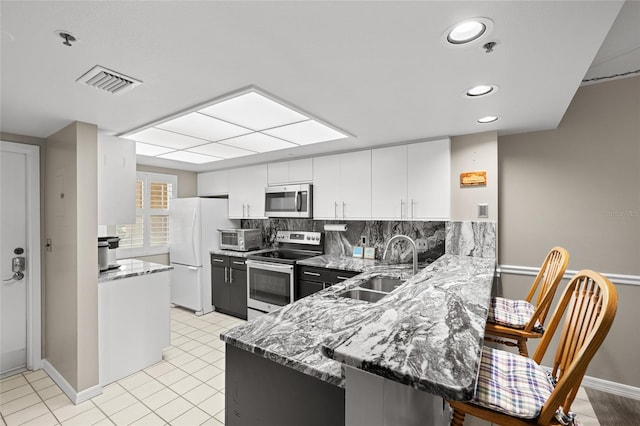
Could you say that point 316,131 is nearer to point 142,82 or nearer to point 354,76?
point 354,76

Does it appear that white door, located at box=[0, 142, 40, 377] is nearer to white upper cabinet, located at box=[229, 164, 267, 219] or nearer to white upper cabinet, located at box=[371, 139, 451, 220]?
white upper cabinet, located at box=[229, 164, 267, 219]

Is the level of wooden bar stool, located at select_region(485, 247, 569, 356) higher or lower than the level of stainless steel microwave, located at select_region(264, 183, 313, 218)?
lower

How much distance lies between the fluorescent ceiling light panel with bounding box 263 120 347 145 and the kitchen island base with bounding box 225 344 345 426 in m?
1.85

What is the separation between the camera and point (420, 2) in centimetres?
106

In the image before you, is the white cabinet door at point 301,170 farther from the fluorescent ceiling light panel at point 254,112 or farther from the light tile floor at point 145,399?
the light tile floor at point 145,399

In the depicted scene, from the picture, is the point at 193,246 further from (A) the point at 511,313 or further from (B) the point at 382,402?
A: (B) the point at 382,402

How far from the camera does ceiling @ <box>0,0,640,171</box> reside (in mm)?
1111

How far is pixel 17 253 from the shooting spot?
287cm

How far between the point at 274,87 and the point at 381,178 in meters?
1.86

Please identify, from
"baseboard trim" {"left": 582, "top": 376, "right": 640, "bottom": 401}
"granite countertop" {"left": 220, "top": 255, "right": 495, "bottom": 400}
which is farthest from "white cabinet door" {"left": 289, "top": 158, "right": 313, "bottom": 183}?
"baseboard trim" {"left": 582, "top": 376, "right": 640, "bottom": 401}

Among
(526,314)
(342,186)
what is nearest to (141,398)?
(342,186)

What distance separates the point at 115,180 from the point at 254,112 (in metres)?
1.65

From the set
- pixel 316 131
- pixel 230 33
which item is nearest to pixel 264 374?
pixel 230 33

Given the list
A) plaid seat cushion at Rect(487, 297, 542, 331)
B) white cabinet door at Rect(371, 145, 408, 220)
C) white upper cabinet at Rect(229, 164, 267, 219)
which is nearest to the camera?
plaid seat cushion at Rect(487, 297, 542, 331)
